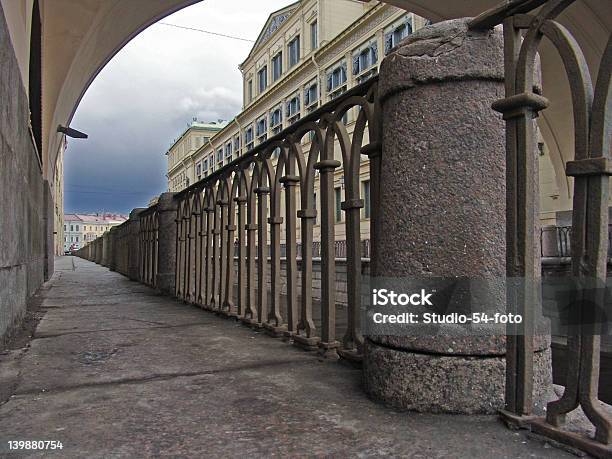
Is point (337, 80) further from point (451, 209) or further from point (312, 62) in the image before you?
point (451, 209)

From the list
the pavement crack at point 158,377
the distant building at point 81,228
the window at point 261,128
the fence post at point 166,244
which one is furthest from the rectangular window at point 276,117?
the distant building at point 81,228

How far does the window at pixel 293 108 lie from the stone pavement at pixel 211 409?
29.9 metres

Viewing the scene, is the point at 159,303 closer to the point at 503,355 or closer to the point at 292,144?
the point at 292,144

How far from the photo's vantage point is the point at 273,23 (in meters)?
37.1

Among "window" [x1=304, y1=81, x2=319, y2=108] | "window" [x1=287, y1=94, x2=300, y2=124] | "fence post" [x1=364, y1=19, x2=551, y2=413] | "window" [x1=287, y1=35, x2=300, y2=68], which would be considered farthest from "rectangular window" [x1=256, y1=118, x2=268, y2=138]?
"fence post" [x1=364, y1=19, x2=551, y2=413]

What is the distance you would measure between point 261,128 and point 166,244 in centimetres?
3178

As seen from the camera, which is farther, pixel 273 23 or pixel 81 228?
pixel 81 228

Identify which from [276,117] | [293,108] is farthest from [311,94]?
[276,117]

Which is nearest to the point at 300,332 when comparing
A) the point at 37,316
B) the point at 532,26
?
the point at 532,26

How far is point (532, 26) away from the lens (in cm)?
183

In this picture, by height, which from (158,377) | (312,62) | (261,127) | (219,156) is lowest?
(158,377)

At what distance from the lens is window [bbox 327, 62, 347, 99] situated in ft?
87.8

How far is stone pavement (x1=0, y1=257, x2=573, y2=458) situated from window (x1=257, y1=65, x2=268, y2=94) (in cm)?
3666

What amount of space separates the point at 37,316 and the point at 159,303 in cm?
162
